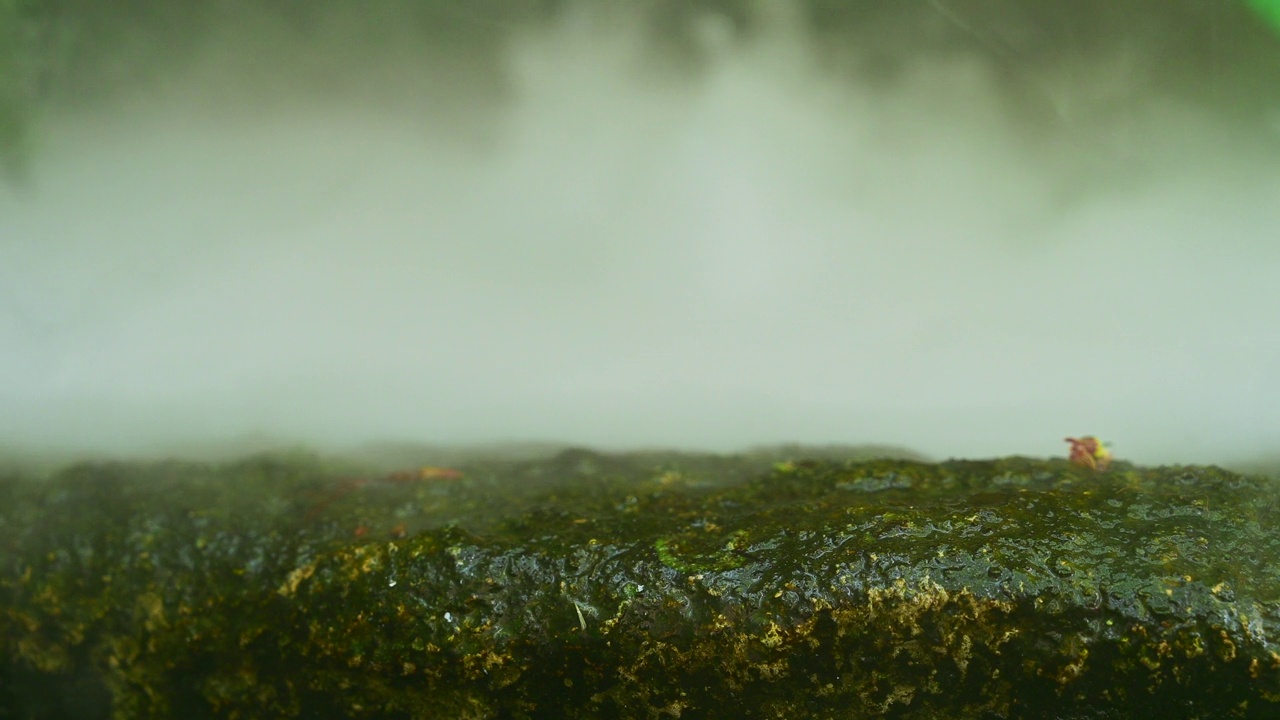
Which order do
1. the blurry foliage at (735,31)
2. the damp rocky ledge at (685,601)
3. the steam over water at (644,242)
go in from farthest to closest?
the steam over water at (644,242), the blurry foliage at (735,31), the damp rocky ledge at (685,601)

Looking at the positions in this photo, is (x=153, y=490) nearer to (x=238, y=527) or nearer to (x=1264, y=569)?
(x=238, y=527)

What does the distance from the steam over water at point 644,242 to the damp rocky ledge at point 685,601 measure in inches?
74.3

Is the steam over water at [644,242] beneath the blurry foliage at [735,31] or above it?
beneath

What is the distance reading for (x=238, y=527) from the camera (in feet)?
9.06

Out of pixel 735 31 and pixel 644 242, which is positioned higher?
pixel 735 31

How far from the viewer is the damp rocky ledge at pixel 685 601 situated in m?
1.83

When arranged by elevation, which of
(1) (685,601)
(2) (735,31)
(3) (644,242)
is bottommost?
(1) (685,601)

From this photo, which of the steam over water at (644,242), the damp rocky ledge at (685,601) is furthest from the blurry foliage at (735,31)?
the damp rocky ledge at (685,601)

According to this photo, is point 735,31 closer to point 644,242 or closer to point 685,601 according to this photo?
point 644,242

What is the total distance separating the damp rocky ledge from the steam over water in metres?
1.89

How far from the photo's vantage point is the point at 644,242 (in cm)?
530

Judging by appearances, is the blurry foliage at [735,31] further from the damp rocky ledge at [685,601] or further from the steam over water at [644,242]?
the damp rocky ledge at [685,601]

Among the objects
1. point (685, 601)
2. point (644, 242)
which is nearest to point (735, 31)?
point (644, 242)

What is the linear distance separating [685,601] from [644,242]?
3609 mm
